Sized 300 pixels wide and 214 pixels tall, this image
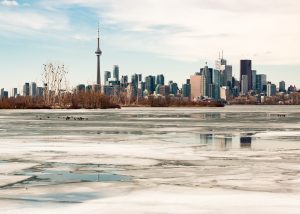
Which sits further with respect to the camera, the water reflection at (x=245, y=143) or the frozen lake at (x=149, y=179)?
the water reflection at (x=245, y=143)

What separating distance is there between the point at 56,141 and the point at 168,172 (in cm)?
993

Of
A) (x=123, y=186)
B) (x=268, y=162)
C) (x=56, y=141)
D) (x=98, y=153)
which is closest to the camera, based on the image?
(x=123, y=186)

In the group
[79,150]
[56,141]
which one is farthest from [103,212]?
[56,141]

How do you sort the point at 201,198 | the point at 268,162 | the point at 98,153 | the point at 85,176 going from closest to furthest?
the point at 201,198, the point at 85,176, the point at 268,162, the point at 98,153

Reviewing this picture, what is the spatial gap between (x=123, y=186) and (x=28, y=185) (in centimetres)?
172

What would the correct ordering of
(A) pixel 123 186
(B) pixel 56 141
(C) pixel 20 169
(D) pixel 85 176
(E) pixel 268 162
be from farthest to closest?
(B) pixel 56 141 → (E) pixel 268 162 → (C) pixel 20 169 → (D) pixel 85 176 → (A) pixel 123 186

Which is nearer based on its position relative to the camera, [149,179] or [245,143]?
[149,179]

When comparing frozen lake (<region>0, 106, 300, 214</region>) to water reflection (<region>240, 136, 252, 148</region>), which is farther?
water reflection (<region>240, 136, 252, 148</region>)

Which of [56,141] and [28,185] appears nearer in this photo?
[28,185]

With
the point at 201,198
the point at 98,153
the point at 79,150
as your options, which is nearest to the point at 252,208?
the point at 201,198

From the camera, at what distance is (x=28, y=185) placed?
400 inches

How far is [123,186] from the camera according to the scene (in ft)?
33.1

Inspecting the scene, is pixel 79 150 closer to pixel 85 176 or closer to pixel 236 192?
pixel 85 176

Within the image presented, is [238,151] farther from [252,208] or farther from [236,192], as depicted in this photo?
[252,208]
